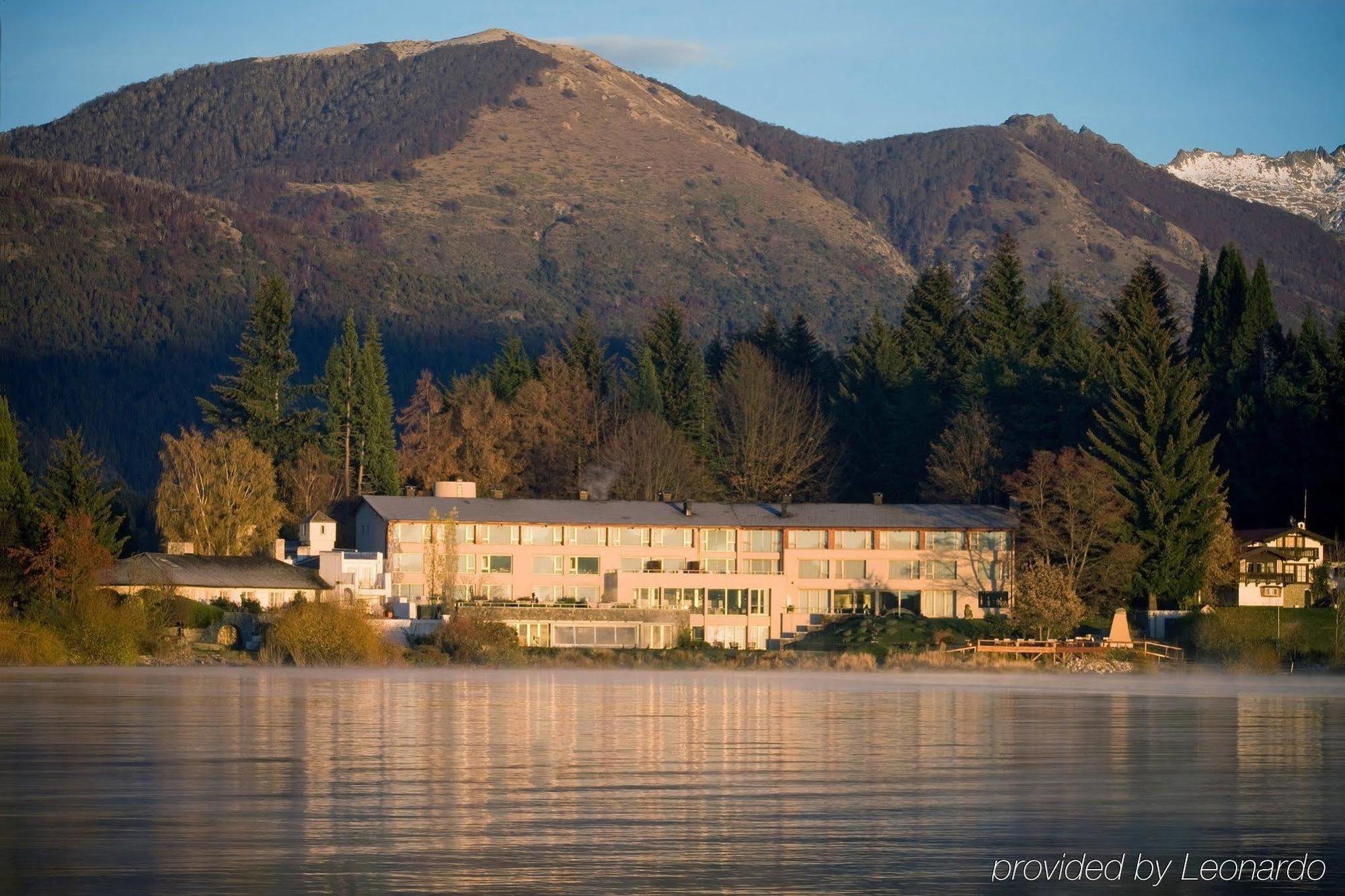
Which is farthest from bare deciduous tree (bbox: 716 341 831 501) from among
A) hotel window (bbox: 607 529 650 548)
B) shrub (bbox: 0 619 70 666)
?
shrub (bbox: 0 619 70 666)

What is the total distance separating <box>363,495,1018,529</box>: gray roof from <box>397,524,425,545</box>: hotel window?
0.52 meters

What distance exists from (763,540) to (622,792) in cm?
6777

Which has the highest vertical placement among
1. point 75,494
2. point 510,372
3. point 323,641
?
point 510,372

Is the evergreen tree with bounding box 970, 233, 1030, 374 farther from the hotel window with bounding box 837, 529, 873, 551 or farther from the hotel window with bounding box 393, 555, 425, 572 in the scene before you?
the hotel window with bounding box 393, 555, 425, 572

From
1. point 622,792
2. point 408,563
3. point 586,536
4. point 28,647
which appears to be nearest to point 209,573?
point 408,563

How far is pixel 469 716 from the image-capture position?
39.8m

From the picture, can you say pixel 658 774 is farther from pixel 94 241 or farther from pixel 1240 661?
pixel 94 241

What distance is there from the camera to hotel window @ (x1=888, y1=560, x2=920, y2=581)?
9269 cm

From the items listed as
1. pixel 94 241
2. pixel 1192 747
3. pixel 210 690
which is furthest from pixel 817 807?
pixel 94 241

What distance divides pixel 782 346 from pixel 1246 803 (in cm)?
10239

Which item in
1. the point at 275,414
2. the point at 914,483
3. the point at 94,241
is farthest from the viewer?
the point at 94,241

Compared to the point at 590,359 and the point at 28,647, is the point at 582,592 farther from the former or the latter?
the point at 28,647

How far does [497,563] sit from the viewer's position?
3561 inches

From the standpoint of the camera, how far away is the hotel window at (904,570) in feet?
304
